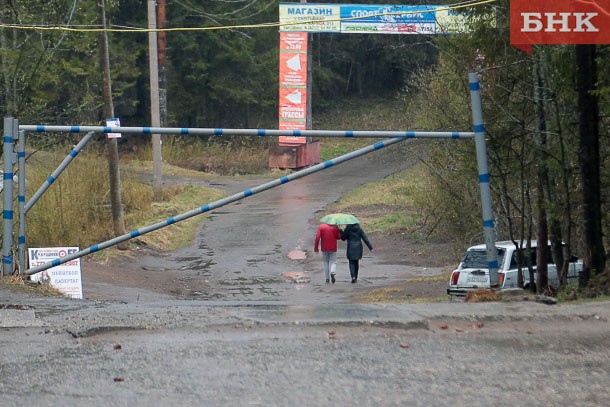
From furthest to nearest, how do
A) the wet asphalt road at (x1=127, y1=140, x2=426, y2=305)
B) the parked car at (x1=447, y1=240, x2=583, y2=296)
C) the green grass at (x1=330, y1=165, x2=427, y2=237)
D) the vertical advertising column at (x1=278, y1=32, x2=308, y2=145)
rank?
1. the vertical advertising column at (x1=278, y1=32, x2=308, y2=145)
2. the green grass at (x1=330, y1=165, x2=427, y2=237)
3. the wet asphalt road at (x1=127, y1=140, x2=426, y2=305)
4. the parked car at (x1=447, y1=240, x2=583, y2=296)

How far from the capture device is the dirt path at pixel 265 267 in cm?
1623


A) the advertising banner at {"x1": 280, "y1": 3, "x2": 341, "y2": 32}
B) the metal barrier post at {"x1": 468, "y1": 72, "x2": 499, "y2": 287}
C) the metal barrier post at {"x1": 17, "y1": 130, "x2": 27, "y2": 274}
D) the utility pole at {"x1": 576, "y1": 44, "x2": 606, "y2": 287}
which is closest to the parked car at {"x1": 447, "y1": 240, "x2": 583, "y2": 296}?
the utility pole at {"x1": 576, "y1": 44, "x2": 606, "y2": 287}

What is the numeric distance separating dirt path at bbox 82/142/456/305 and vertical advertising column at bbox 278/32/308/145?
7.52 meters

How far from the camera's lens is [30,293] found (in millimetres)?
9234

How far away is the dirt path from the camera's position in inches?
639

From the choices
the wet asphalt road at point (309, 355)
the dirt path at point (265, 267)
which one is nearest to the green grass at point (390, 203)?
the dirt path at point (265, 267)

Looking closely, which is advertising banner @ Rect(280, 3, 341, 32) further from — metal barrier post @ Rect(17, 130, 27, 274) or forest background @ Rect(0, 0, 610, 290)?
metal barrier post @ Rect(17, 130, 27, 274)

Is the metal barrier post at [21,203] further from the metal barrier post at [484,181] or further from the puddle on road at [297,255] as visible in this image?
the puddle on road at [297,255]

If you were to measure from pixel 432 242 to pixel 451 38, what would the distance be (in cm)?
1035

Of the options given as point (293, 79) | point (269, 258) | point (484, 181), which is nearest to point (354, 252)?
point (269, 258)

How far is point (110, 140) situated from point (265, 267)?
4249mm

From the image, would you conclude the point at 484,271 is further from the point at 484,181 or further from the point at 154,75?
the point at 154,75

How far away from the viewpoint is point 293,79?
A: 124 feet

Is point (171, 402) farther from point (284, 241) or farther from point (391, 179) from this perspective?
point (391, 179)
